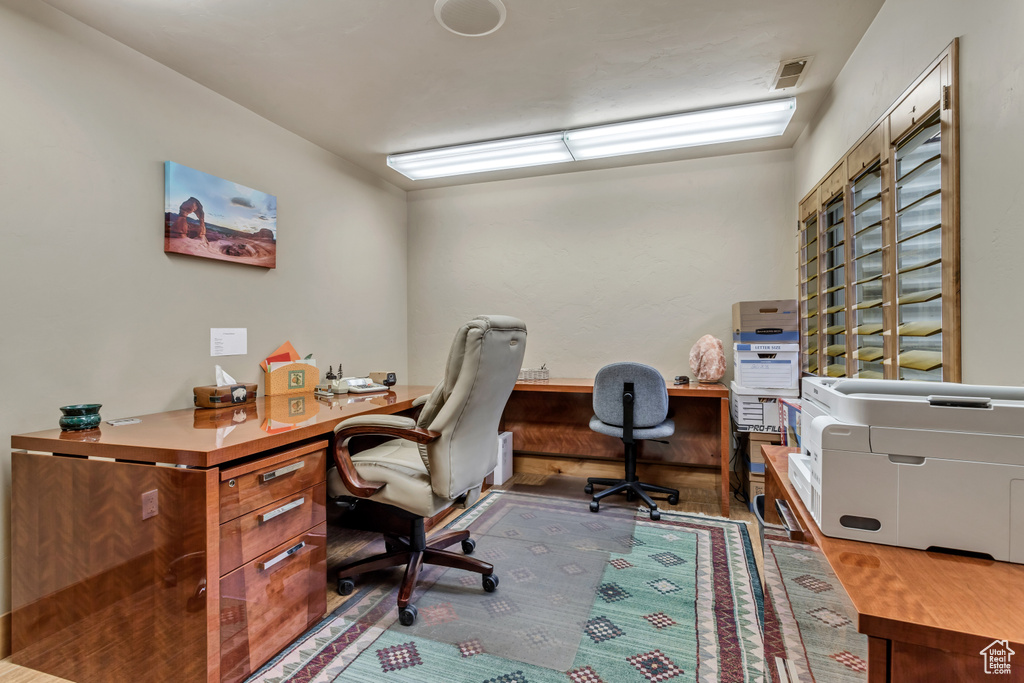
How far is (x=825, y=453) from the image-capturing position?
957 mm

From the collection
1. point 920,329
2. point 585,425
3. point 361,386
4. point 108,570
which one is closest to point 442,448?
point 108,570

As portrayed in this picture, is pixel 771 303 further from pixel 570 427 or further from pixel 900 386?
pixel 900 386

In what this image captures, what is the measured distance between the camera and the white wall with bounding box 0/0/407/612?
179 centimetres

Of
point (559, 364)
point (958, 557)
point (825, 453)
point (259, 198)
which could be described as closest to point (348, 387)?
point (259, 198)

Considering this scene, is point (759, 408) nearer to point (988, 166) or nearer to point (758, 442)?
point (758, 442)

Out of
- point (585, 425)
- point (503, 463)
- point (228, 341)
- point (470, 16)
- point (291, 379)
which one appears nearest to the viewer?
point (470, 16)

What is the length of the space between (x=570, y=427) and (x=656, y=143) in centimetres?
216

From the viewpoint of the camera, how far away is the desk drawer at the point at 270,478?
1517 millimetres

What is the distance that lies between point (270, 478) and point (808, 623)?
5.31ft

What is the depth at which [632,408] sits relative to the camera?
9.99 ft

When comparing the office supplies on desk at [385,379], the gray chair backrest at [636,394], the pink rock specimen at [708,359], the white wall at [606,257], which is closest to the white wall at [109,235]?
the office supplies on desk at [385,379]

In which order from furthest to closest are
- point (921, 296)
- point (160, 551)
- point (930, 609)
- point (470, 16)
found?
point (470, 16)
point (921, 296)
point (160, 551)
point (930, 609)

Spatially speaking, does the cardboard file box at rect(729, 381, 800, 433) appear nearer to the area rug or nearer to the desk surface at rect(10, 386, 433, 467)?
the area rug

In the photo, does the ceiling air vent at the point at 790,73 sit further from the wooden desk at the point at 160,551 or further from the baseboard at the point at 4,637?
the baseboard at the point at 4,637
